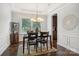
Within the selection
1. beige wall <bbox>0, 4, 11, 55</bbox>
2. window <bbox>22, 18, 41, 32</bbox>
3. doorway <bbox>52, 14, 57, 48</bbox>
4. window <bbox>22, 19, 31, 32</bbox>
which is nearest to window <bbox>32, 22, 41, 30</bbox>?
window <bbox>22, 18, 41, 32</bbox>

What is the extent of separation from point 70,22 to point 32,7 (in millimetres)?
894

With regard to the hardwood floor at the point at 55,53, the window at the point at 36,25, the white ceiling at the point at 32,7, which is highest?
the white ceiling at the point at 32,7

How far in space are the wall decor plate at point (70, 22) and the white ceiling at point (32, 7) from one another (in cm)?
39

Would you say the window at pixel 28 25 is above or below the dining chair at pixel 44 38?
above

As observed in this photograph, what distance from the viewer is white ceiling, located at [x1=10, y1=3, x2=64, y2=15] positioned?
264 cm

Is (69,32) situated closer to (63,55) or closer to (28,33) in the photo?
(63,55)

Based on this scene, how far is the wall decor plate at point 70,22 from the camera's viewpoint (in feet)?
8.70

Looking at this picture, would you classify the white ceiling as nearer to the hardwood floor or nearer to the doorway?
the doorway

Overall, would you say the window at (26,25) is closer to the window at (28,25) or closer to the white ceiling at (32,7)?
the window at (28,25)

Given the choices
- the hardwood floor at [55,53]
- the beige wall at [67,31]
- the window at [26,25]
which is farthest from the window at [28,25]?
the hardwood floor at [55,53]

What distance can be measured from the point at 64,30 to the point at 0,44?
4.70 feet

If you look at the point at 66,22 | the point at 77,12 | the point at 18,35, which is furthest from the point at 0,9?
the point at 77,12

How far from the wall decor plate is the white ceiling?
0.39m

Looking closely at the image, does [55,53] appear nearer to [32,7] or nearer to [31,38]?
[31,38]
